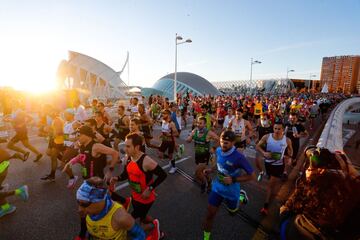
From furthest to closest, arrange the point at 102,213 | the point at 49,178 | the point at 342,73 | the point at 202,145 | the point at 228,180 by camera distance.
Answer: the point at 342,73 → the point at 49,178 → the point at 202,145 → the point at 228,180 → the point at 102,213

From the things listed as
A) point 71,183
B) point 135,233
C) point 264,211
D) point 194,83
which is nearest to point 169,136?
point 71,183

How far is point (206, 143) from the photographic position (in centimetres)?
507

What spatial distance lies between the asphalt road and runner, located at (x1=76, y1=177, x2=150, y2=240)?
1673 mm

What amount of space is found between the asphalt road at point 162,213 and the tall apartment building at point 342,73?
16202cm

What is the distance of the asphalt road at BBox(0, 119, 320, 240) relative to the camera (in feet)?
11.8

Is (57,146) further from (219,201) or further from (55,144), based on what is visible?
(219,201)

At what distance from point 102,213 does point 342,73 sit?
591 ft

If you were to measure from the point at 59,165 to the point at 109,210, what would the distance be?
5607 mm

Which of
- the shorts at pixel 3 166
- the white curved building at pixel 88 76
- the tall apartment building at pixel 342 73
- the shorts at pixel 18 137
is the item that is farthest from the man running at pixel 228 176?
the tall apartment building at pixel 342 73

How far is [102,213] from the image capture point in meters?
2.09

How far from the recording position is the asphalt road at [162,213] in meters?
3.59

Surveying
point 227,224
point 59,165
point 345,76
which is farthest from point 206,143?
point 345,76

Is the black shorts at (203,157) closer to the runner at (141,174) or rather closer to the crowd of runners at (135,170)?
the crowd of runners at (135,170)

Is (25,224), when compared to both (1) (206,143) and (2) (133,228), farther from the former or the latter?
(1) (206,143)
